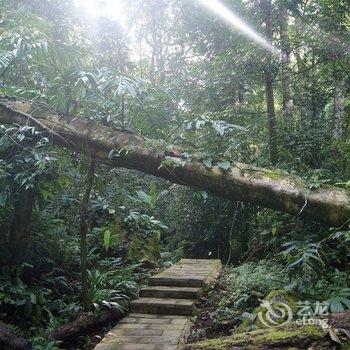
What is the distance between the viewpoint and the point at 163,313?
495cm

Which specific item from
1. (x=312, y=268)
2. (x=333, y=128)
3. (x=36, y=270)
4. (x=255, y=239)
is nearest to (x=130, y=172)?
(x=255, y=239)

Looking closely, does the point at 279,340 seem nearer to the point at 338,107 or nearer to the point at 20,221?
the point at 20,221

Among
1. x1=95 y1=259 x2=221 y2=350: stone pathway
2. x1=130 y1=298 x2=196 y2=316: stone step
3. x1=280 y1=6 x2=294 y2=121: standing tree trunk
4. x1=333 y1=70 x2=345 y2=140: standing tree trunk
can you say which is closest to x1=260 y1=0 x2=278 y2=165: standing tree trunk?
x1=280 y1=6 x2=294 y2=121: standing tree trunk

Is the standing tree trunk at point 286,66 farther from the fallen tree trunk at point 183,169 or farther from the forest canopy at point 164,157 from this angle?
the fallen tree trunk at point 183,169

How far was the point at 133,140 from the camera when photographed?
16.3 feet

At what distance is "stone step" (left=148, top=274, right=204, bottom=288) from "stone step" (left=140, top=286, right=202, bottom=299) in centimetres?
17

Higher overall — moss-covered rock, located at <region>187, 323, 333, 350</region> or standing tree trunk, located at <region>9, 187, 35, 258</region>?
standing tree trunk, located at <region>9, 187, 35, 258</region>

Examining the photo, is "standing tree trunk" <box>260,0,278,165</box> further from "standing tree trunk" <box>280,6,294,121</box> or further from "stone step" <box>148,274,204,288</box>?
"stone step" <box>148,274,204,288</box>

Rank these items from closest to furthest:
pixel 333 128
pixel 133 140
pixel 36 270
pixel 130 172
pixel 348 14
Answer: pixel 133 140, pixel 36 270, pixel 348 14, pixel 333 128, pixel 130 172

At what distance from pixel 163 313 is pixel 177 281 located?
86 cm

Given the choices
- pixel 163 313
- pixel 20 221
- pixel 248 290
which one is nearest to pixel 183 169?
pixel 248 290

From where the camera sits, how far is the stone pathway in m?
3.90

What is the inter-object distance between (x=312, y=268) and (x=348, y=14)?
4.70 m

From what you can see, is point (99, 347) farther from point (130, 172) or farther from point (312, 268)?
point (130, 172)
